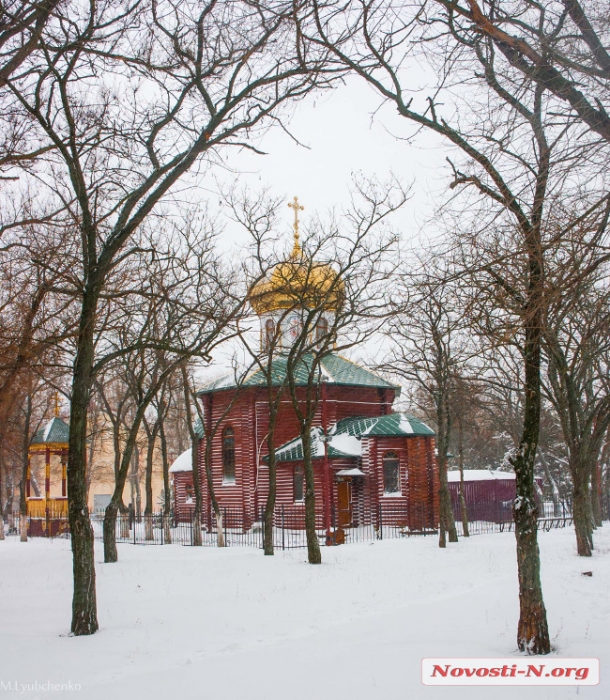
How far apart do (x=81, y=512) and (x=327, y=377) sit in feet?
76.4

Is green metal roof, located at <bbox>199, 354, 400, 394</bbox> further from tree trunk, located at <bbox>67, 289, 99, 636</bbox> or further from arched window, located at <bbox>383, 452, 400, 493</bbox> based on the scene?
tree trunk, located at <bbox>67, 289, 99, 636</bbox>

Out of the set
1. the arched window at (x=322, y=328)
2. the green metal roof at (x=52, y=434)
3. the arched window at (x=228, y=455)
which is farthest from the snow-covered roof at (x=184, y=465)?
the arched window at (x=322, y=328)

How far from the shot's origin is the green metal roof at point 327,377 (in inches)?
1346

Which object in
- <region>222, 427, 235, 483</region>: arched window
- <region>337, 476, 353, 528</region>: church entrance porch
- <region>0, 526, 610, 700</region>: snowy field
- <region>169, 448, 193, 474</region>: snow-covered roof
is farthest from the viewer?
<region>169, 448, 193, 474</region>: snow-covered roof

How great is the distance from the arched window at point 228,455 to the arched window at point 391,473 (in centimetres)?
755

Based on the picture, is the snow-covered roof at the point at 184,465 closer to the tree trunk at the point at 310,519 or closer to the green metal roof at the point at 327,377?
the green metal roof at the point at 327,377

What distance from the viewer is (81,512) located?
11.0 m

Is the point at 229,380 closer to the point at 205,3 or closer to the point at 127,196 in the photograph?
the point at 127,196

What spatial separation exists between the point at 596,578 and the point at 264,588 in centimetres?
742

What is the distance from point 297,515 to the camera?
32.6m

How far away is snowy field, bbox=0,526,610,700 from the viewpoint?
27.4 ft

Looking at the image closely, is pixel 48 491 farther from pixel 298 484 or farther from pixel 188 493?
pixel 298 484

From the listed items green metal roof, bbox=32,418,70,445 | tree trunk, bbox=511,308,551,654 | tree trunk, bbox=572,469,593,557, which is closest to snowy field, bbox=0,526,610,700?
tree trunk, bbox=511,308,551,654

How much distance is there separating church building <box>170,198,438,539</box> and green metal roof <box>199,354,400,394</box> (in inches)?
2.3
